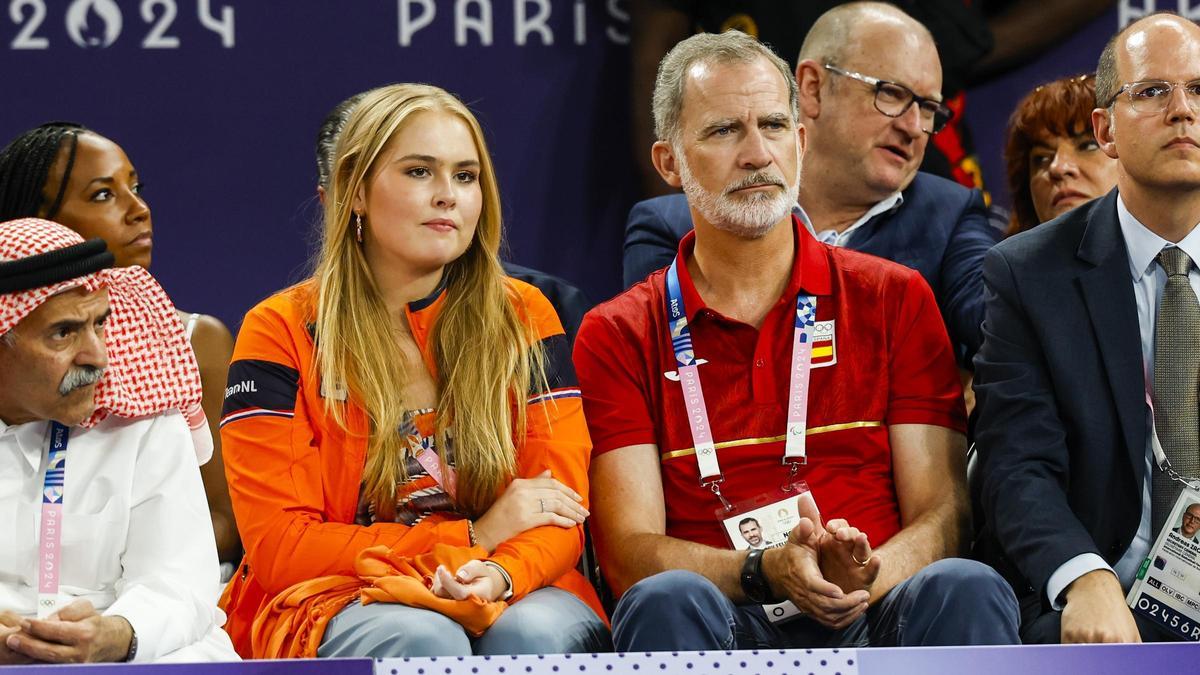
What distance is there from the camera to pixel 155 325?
8.52 feet

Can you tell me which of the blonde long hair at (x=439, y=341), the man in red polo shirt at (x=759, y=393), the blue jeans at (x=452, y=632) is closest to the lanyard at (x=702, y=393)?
the man in red polo shirt at (x=759, y=393)

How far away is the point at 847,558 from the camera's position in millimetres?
2559

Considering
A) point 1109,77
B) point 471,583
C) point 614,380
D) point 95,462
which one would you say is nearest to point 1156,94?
point 1109,77

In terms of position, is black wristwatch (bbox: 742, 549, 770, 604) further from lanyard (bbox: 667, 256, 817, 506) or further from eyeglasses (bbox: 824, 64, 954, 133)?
eyeglasses (bbox: 824, 64, 954, 133)

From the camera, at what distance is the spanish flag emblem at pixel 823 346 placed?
9.58ft

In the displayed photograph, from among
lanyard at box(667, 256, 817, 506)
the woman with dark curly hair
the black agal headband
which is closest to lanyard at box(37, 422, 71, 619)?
the black agal headband

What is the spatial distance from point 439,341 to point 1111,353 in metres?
1.20

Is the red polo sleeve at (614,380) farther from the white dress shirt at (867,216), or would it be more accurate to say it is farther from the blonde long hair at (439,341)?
the white dress shirt at (867,216)

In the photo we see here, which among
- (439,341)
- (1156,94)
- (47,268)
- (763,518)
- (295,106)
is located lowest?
(763,518)

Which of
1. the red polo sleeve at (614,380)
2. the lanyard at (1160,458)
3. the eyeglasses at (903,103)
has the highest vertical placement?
the eyeglasses at (903,103)

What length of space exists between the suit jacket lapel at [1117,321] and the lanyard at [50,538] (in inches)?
69.7

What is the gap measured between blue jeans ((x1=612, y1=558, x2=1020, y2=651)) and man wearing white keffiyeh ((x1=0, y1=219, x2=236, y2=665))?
0.67 m

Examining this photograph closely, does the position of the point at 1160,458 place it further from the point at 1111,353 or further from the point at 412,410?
the point at 412,410

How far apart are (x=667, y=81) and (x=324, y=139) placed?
3.48ft
